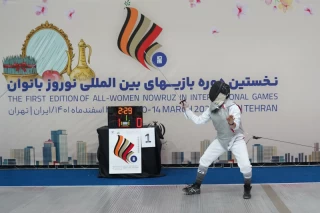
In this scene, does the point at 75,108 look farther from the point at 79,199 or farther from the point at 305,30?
the point at 305,30

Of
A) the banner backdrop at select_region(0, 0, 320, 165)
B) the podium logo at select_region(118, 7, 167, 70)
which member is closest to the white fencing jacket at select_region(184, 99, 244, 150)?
the banner backdrop at select_region(0, 0, 320, 165)

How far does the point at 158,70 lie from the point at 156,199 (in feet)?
7.48

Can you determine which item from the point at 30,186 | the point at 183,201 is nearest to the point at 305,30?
the point at 183,201

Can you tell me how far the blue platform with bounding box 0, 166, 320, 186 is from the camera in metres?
5.27

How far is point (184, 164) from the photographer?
620cm

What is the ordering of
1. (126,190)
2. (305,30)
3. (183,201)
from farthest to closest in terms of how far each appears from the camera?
(305,30) < (126,190) < (183,201)

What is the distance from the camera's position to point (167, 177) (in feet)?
18.2

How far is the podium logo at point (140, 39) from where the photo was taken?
610 cm

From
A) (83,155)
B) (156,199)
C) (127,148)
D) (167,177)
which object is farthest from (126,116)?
(156,199)

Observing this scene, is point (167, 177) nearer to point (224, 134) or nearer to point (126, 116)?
point (126, 116)

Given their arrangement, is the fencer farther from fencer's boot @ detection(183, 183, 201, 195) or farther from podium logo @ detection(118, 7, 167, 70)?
podium logo @ detection(118, 7, 167, 70)

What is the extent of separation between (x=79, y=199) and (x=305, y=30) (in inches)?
158

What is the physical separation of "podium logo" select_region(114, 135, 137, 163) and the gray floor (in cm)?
53

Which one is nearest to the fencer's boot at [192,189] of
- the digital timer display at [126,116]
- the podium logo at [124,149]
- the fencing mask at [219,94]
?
the fencing mask at [219,94]
